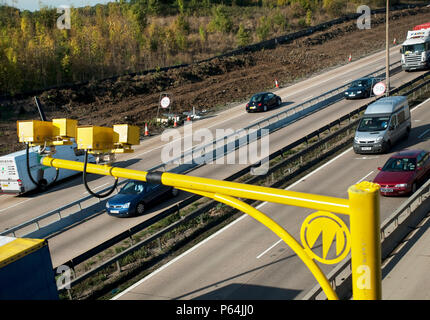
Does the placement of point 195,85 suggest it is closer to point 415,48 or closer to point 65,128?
point 415,48

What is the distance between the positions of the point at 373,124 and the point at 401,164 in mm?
5916

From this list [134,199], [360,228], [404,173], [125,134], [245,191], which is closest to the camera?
[360,228]

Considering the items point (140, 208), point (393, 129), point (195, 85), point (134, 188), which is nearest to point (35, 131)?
point (140, 208)

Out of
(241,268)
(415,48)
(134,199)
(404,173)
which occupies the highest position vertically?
(415,48)

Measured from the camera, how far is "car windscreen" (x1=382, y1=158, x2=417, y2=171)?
18667 millimetres

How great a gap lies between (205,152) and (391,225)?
15023mm

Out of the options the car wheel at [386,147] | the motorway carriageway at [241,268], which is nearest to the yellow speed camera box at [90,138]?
the motorway carriageway at [241,268]

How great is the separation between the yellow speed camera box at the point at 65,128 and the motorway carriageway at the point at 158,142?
52.1 ft

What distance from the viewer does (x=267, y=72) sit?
170ft

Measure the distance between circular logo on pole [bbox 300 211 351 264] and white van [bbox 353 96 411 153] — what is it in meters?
21.8

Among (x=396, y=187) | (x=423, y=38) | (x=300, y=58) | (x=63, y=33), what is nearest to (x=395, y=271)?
(x=396, y=187)

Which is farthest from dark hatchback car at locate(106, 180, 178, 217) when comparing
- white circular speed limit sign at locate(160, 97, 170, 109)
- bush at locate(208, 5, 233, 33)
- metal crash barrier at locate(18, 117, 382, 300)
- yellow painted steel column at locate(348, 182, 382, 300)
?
bush at locate(208, 5, 233, 33)

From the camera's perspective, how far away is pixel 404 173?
18312mm

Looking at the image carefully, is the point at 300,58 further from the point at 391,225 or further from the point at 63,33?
the point at 391,225
